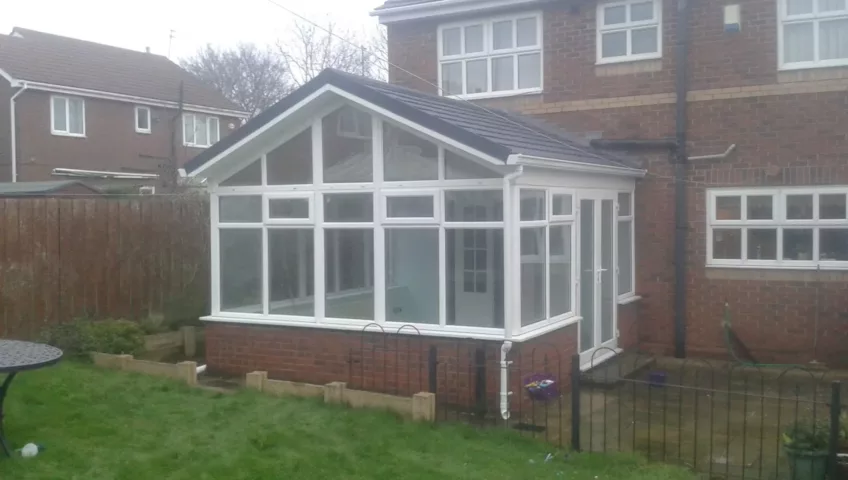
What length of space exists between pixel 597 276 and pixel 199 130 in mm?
24493

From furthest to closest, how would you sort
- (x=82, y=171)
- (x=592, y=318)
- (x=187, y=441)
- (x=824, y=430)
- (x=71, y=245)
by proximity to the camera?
(x=82, y=171) < (x=71, y=245) < (x=592, y=318) < (x=187, y=441) < (x=824, y=430)

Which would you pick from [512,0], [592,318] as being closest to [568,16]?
[512,0]

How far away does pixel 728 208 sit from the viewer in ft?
39.5

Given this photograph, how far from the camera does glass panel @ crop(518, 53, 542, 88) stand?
13.4m

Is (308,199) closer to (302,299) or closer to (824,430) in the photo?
(302,299)

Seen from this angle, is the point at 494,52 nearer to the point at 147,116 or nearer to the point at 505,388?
the point at 505,388

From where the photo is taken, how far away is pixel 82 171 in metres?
27.2

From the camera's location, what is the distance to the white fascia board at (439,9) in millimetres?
13242

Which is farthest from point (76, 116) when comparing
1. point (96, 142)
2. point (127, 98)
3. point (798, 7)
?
point (798, 7)

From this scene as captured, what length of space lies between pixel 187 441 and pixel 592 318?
5754 mm

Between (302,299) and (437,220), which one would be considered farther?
(302,299)

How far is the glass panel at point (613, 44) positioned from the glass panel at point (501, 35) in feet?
4.85

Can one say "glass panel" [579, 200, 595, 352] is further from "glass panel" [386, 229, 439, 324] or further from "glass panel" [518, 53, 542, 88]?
"glass panel" [518, 53, 542, 88]

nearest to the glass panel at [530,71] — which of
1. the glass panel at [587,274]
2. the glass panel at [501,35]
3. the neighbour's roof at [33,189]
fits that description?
the glass panel at [501,35]
